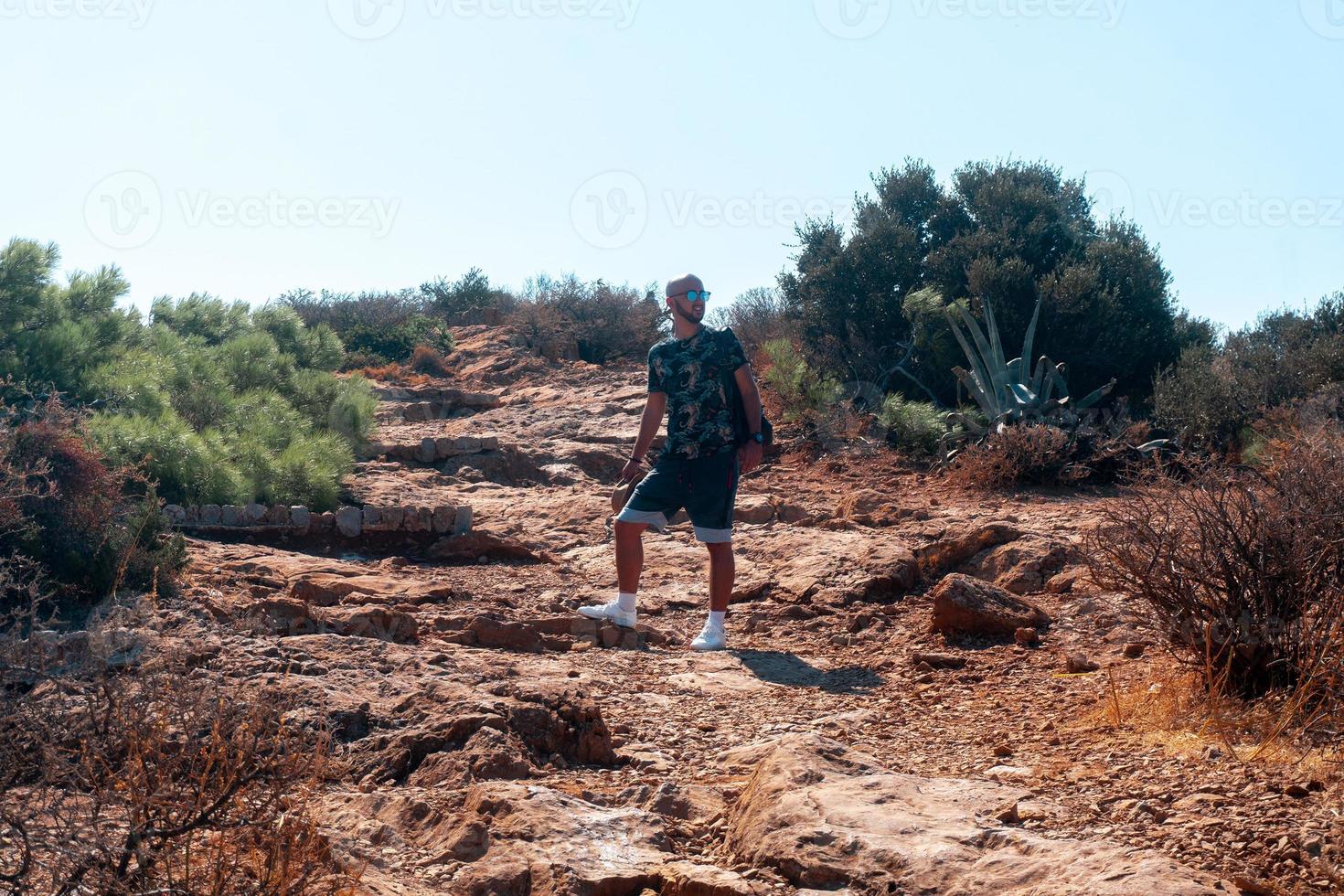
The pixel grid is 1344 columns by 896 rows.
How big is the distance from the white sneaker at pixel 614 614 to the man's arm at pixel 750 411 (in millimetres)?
864

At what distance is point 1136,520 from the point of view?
13.7ft

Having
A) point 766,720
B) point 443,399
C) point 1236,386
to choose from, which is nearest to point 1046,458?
point 1236,386

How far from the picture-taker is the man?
521cm

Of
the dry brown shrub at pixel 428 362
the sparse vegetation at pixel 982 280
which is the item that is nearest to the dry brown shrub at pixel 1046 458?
the sparse vegetation at pixel 982 280

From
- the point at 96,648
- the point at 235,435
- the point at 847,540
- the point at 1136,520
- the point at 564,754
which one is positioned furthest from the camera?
the point at 235,435

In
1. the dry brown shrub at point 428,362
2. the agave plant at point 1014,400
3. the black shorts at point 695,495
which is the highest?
the dry brown shrub at point 428,362

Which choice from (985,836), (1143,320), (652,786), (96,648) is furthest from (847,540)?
(1143,320)

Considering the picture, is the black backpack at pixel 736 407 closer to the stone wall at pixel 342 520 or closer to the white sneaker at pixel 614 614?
the white sneaker at pixel 614 614

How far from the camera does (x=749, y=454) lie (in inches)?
205

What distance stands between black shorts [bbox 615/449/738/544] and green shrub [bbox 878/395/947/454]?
6.02 m

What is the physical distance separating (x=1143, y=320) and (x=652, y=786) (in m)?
11.1

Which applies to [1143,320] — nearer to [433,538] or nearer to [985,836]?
[433,538]

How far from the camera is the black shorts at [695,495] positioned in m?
5.21

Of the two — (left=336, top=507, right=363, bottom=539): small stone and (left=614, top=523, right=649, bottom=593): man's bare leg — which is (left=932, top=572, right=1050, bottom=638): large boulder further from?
A: (left=336, top=507, right=363, bottom=539): small stone
